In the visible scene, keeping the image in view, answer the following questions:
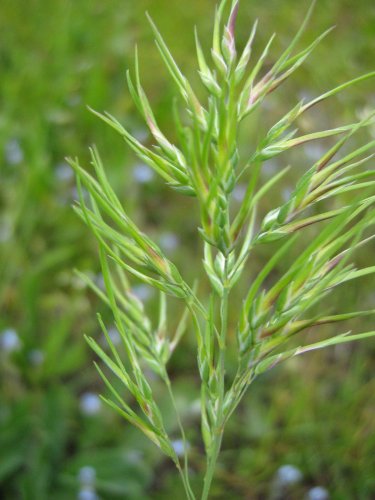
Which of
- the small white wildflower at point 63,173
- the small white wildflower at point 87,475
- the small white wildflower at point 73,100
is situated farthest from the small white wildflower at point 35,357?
the small white wildflower at point 73,100

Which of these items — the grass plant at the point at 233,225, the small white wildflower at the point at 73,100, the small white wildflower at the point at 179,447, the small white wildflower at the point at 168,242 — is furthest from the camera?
the small white wildflower at the point at 73,100

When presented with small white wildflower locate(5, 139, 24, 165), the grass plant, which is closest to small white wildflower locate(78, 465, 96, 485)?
the grass plant

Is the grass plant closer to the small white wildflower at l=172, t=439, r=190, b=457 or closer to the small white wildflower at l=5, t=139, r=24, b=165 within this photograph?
the small white wildflower at l=172, t=439, r=190, b=457

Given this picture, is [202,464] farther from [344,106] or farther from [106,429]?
[344,106]

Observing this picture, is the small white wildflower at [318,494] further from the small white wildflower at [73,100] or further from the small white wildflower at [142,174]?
the small white wildflower at [73,100]

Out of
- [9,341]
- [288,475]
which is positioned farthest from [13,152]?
[288,475]

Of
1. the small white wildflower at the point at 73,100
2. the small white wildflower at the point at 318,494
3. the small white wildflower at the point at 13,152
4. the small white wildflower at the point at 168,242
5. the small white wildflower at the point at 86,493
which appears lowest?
the small white wildflower at the point at 318,494

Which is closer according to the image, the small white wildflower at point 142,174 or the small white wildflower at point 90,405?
the small white wildflower at point 90,405

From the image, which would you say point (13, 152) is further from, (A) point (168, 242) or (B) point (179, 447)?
(B) point (179, 447)
